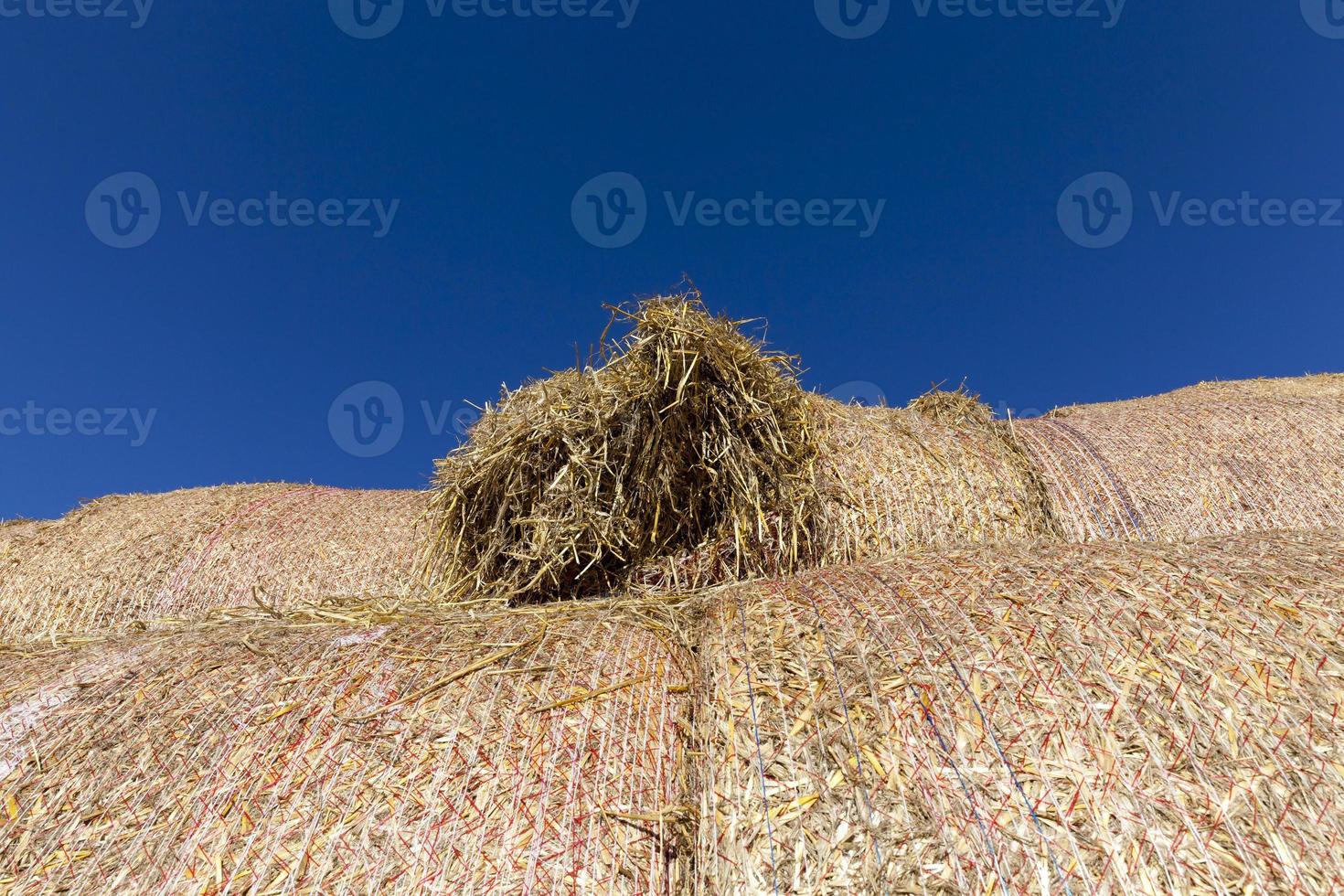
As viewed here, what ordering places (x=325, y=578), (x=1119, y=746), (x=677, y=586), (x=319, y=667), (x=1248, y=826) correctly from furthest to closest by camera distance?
1. (x=325, y=578)
2. (x=677, y=586)
3. (x=319, y=667)
4. (x=1119, y=746)
5. (x=1248, y=826)

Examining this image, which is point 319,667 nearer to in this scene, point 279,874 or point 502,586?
point 279,874

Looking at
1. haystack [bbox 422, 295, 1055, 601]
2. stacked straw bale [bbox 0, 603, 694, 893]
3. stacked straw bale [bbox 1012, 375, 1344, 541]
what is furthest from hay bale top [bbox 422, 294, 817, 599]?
stacked straw bale [bbox 1012, 375, 1344, 541]

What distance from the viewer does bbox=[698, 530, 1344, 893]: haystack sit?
1336 mm

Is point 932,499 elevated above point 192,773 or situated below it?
above

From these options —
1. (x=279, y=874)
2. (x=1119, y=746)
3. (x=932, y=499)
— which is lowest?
(x=279, y=874)

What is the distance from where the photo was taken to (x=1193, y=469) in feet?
12.0

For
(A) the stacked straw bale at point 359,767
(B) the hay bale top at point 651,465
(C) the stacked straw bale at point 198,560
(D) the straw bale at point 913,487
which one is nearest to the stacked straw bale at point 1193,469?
(D) the straw bale at point 913,487

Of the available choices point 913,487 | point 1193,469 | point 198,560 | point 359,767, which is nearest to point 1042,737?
point 359,767

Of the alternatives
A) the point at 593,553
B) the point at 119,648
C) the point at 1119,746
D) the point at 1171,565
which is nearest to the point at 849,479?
the point at 593,553

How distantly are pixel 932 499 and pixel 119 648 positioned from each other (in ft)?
10.0

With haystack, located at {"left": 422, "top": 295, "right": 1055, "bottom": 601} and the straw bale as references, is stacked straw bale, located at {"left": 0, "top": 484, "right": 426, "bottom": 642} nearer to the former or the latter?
haystack, located at {"left": 422, "top": 295, "right": 1055, "bottom": 601}

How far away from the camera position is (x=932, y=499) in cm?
334

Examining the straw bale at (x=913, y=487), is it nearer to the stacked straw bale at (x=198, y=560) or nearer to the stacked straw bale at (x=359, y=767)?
the stacked straw bale at (x=359, y=767)

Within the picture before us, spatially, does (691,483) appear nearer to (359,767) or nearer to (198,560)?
(359,767)
